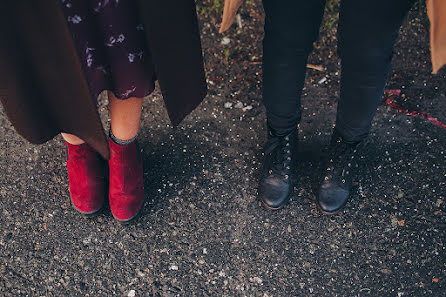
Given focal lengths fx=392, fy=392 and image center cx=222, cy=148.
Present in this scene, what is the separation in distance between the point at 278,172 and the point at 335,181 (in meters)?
0.25

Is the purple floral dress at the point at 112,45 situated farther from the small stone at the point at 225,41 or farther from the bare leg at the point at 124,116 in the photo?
the small stone at the point at 225,41

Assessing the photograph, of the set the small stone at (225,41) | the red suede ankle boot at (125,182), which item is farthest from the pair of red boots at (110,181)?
the small stone at (225,41)

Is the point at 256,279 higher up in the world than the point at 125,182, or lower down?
lower down

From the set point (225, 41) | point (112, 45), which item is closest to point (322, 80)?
point (225, 41)

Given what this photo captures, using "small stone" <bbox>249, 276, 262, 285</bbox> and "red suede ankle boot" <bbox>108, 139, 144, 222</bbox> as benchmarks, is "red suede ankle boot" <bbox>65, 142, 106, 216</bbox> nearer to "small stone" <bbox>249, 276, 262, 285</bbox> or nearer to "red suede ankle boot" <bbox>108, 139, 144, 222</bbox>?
"red suede ankle boot" <bbox>108, 139, 144, 222</bbox>

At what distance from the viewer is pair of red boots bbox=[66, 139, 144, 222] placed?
1.67 metres

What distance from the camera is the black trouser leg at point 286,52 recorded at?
128cm

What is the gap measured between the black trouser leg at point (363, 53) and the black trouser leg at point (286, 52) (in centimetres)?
11

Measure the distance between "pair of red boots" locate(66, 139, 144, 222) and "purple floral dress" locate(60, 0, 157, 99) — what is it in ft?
1.13

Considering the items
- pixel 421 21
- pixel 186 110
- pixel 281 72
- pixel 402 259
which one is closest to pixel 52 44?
pixel 186 110

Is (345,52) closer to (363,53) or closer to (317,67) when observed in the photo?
(363,53)

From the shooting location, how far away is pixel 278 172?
70.2 inches

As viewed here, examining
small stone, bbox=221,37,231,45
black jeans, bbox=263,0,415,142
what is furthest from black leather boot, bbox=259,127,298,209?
small stone, bbox=221,37,231,45

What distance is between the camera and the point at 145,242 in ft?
5.66
